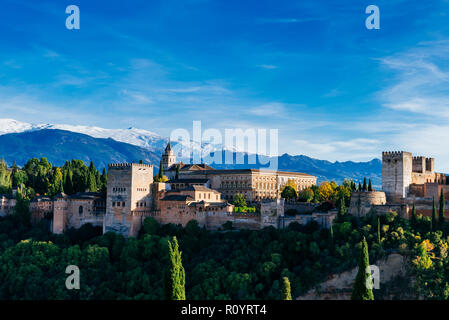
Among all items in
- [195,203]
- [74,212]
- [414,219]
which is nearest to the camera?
[414,219]

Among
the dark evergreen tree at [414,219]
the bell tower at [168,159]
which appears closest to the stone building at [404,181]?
the dark evergreen tree at [414,219]

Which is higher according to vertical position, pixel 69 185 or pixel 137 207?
pixel 69 185

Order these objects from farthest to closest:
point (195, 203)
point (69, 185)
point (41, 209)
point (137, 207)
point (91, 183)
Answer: point (69, 185) → point (91, 183) → point (41, 209) → point (137, 207) → point (195, 203)

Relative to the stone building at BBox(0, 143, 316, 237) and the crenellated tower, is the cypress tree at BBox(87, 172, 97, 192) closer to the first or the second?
the stone building at BBox(0, 143, 316, 237)

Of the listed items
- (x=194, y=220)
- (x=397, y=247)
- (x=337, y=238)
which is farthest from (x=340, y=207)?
(x=194, y=220)

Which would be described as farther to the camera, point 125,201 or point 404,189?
point 125,201

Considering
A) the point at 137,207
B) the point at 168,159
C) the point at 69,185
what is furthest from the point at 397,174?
the point at 168,159

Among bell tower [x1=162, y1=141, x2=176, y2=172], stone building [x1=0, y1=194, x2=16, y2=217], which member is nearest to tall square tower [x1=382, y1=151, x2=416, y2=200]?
stone building [x1=0, y1=194, x2=16, y2=217]

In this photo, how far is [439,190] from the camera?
60125 mm

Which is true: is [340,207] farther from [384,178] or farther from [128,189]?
[128,189]

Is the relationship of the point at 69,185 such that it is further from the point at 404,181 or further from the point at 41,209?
the point at 404,181

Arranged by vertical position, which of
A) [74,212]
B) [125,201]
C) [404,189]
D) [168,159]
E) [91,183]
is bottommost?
[74,212]

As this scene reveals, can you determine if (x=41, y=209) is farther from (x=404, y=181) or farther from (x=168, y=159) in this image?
(x=404, y=181)

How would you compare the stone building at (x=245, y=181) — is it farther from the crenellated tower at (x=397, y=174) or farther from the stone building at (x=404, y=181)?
the stone building at (x=404, y=181)
